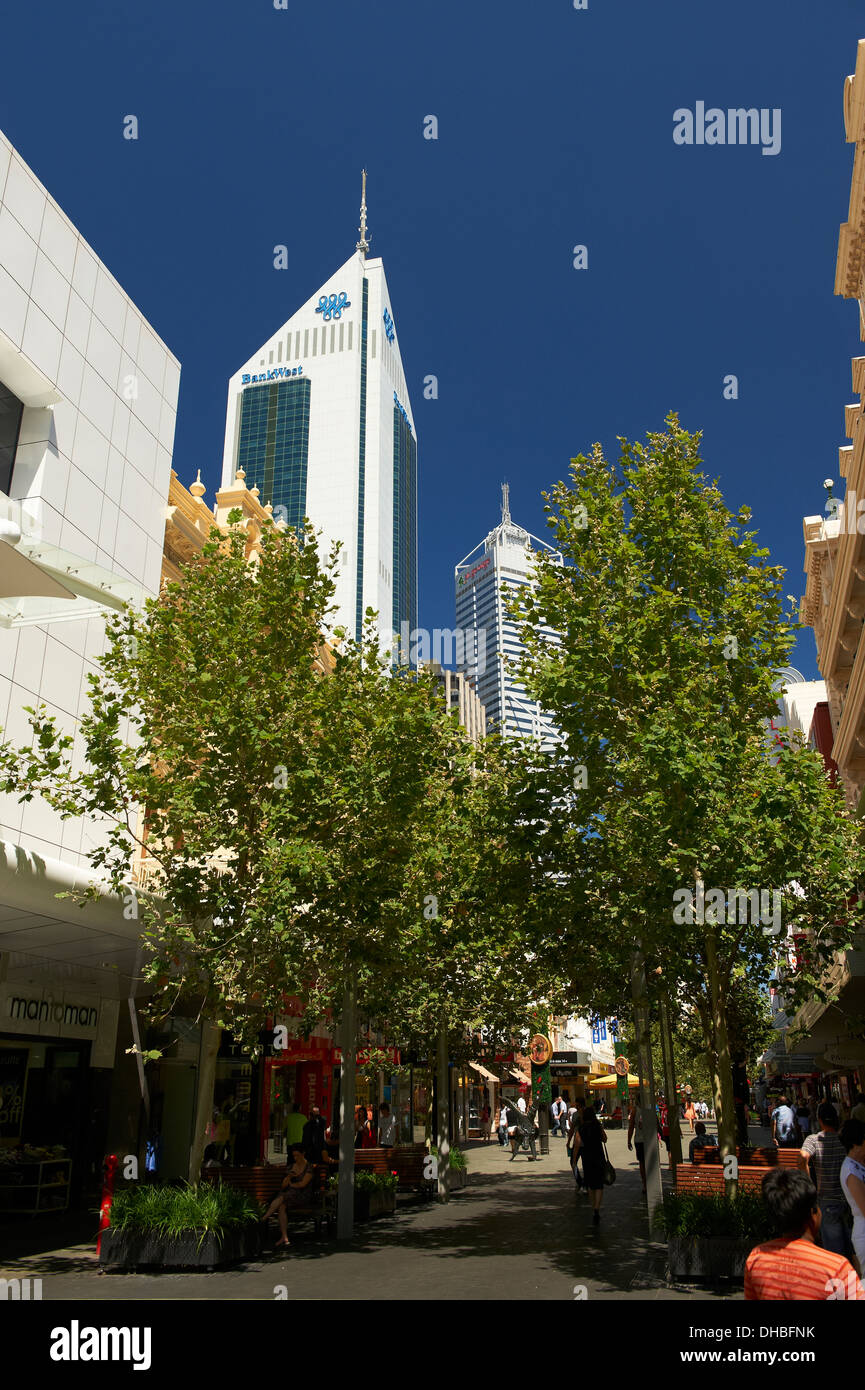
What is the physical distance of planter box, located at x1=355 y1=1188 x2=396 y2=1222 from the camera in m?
17.0

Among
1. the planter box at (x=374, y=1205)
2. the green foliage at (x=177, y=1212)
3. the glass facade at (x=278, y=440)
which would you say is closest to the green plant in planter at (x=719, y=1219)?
the green foliage at (x=177, y=1212)

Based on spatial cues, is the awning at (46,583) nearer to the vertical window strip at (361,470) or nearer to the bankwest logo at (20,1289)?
the bankwest logo at (20,1289)

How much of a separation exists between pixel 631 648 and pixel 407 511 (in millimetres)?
172782

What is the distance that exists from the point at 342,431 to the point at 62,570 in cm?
15211

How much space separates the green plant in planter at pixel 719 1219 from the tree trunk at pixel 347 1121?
5.56 meters

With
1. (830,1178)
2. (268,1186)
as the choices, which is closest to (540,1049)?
(268,1186)

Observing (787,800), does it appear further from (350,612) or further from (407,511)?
(407,511)

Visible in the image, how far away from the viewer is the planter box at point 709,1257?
34.9 feet

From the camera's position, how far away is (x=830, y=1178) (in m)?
8.91
